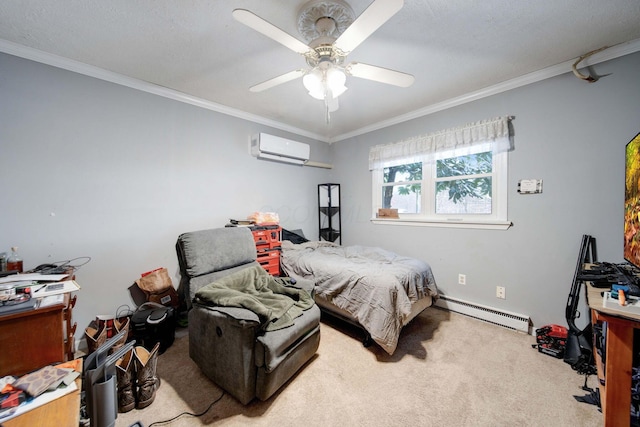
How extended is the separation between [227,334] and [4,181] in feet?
6.41

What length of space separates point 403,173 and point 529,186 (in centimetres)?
132

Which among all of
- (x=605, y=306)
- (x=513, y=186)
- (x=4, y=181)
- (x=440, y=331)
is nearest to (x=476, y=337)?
(x=440, y=331)

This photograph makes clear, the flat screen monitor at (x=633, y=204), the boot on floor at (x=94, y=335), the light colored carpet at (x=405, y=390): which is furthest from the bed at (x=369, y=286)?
the boot on floor at (x=94, y=335)

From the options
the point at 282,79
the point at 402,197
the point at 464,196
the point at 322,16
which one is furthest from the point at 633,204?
the point at 282,79

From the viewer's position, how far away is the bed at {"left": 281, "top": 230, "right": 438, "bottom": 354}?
1.80 meters

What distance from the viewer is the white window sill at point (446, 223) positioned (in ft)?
7.76

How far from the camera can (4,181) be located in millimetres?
1667

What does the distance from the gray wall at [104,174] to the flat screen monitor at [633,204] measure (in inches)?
129

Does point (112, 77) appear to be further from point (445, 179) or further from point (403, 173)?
point (445, 179)

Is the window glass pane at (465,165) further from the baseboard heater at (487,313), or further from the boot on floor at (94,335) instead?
the boot on floor at (94,335)

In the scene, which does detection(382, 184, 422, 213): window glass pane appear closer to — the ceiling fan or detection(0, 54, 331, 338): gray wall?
the ceiling fan

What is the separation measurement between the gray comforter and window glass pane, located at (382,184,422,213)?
86cm

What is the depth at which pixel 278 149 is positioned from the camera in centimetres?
312

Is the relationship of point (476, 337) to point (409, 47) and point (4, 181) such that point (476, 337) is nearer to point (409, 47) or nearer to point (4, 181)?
point (409, 47)
